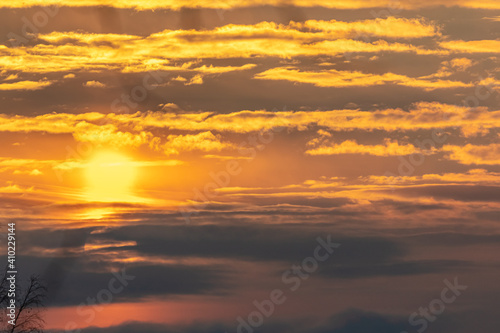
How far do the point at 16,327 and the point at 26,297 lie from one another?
230cm

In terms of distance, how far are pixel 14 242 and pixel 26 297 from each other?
295 inches

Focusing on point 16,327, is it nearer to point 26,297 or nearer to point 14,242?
point 26,297

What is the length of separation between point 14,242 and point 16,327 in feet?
30.5

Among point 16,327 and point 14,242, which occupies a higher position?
point 14,242

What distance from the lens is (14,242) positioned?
11506 cm

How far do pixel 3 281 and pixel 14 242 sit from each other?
6.87 m

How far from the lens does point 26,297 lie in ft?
357

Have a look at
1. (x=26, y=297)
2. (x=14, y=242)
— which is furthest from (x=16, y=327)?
(x=14, y=242)

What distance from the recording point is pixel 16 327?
4237 inches

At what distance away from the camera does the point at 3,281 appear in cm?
10862

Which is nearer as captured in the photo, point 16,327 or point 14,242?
point 16,327

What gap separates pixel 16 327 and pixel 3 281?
3.40 metres
